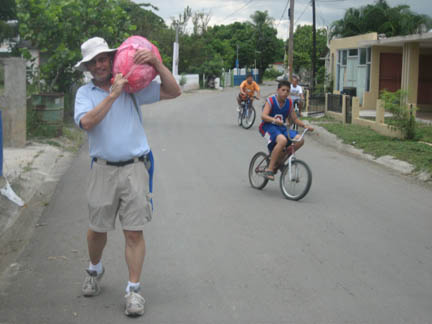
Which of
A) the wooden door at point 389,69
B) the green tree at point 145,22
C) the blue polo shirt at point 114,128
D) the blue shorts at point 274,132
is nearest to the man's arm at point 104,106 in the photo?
the blue polo shirt at point 114,128

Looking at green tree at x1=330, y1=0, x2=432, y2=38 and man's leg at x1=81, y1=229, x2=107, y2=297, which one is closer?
man's leg at x1=81, y1=229, x2=107, y2=297

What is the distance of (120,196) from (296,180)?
14.6 ft

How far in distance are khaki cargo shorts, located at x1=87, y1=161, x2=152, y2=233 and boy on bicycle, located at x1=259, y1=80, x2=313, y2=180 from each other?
4.53 m

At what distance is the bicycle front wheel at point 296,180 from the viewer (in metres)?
8.26

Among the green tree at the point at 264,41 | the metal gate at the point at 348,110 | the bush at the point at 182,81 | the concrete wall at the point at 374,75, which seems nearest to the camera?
the metal gate at the point at 348,110

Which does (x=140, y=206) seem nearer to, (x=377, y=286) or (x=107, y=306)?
(x=107, y=306)

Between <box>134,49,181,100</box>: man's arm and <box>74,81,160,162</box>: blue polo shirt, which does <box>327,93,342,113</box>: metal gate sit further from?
<box>74,81,160,162</box>: blue polo shirt

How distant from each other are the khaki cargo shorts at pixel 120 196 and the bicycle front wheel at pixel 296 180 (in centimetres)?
419

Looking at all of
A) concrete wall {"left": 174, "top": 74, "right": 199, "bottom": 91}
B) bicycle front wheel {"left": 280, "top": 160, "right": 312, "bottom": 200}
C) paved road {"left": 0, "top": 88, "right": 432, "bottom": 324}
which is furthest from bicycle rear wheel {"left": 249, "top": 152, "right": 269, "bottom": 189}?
concrete wall {"left": 174, "top": 74, "right": 199, "bottom": 91}

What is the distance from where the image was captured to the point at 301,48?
59406mm

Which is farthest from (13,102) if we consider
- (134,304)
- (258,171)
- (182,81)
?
(182,81)

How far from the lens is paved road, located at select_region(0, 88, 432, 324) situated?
4.38 meters

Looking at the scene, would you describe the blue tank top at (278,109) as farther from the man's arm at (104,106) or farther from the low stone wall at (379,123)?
the low stone wall at (379,123)

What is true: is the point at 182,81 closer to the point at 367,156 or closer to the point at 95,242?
the point at 367,156
